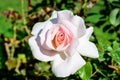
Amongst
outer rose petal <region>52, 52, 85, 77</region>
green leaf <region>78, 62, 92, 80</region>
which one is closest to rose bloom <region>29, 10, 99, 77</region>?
outer rose petal <region>52, 52, 85, 77</region>

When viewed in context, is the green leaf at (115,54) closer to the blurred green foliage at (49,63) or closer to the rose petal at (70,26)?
the blurred green foliage at (49,63)

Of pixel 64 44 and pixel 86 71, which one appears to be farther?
pixel 86 71

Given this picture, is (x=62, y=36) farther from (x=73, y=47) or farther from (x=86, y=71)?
(x=86, y=71)

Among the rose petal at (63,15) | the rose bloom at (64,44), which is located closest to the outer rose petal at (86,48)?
the rose bloom at (64,44)

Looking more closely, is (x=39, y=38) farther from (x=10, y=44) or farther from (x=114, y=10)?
(x=10, y=44)

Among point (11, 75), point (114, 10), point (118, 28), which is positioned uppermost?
point (114, 10)

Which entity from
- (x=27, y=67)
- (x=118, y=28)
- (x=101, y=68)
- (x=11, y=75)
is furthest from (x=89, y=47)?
(x=11, y=75)

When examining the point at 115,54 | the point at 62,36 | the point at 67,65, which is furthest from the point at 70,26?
the point at 115,54

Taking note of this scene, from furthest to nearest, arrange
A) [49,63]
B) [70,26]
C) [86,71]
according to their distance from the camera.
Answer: [49,63], [86,71], [70,26]
